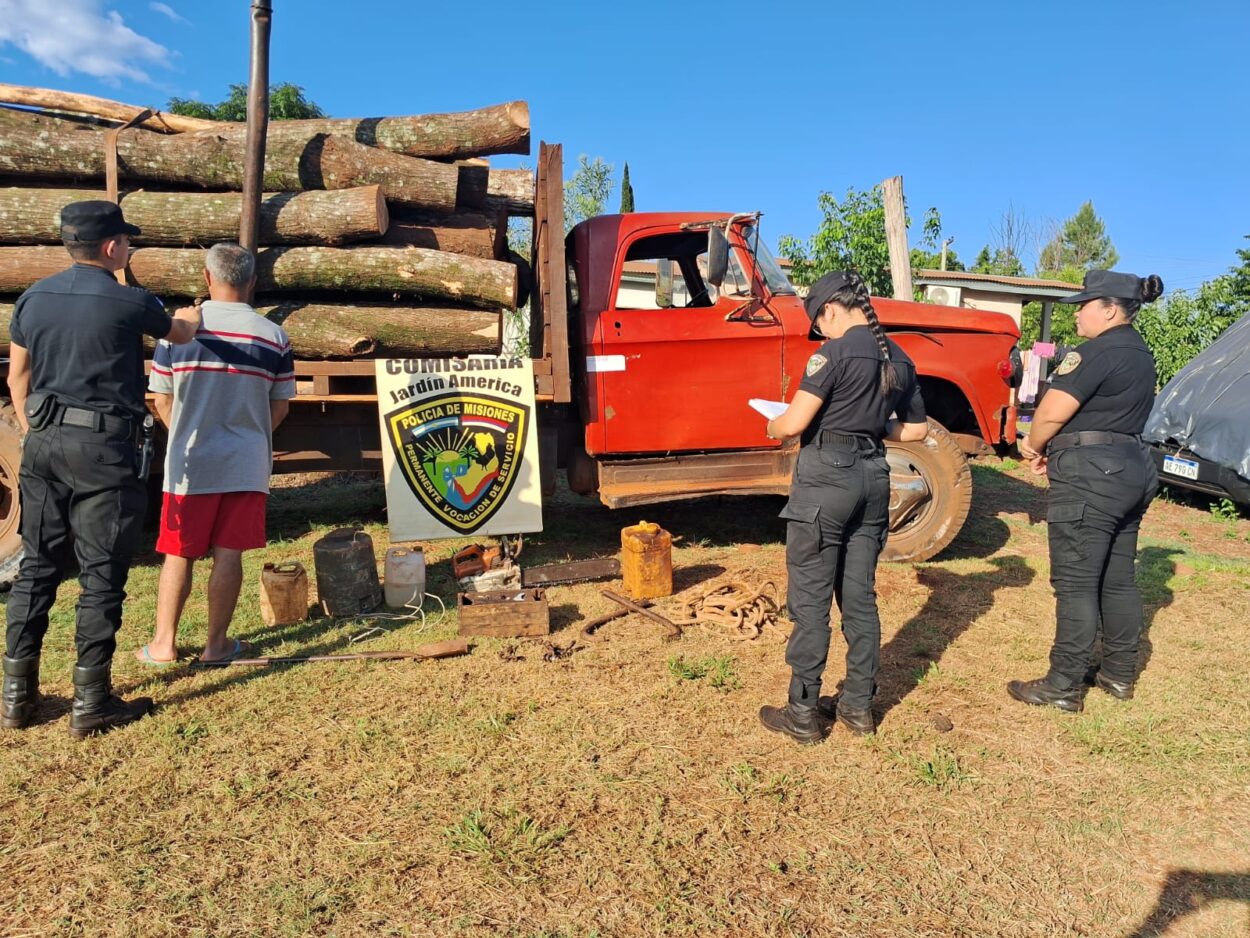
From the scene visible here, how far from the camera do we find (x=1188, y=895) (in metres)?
2.32

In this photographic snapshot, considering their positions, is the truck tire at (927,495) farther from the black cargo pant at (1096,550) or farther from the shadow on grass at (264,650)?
the shadow on grass at (264,650)

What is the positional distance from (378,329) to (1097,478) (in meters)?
4.00

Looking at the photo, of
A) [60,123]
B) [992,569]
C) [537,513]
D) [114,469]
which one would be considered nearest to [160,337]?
[114,469]

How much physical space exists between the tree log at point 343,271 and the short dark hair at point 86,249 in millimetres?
1997

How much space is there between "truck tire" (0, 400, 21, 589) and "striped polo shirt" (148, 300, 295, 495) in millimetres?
1875

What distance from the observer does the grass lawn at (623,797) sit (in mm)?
2219

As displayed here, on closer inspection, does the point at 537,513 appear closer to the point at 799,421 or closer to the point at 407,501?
the point at 407,501

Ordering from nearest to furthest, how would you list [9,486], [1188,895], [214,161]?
[1188,895]
[9,486]
[214,161]

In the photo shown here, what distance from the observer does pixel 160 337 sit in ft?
10.2

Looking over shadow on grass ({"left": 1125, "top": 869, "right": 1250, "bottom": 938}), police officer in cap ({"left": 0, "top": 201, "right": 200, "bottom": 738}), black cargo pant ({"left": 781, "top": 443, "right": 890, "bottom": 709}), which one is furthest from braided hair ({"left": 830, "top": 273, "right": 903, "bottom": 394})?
police officer in cap ({"left": 0, "top": 201, "right": 200, "bottom": 738})

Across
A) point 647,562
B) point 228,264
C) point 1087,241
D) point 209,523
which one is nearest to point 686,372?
point 647,562

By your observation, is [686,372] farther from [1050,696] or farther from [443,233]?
[1050,696]

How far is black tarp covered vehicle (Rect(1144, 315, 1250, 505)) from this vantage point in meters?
7.00

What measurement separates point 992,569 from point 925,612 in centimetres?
114
